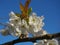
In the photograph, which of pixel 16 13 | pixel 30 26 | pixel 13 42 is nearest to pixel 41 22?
pixel 30 26

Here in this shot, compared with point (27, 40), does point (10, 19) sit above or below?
above

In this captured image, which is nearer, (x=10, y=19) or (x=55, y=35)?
(x=55, y=35)

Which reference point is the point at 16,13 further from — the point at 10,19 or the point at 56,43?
the point at 56,43

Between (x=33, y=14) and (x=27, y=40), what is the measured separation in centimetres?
25

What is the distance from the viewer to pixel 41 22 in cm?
102

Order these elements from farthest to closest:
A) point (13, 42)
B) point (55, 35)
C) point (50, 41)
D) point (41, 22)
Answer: point (41, 22) < point (50, 41) < point (13, 42) < point (55, 35)

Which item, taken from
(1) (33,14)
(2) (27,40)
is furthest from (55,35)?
(1) (33,14)

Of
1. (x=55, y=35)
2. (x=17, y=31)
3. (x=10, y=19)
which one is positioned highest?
(x=10, y=19)

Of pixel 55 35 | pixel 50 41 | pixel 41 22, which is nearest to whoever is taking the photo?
pixel 55 35

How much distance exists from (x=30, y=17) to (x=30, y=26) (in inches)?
2.5

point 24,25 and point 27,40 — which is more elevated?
point 24,25

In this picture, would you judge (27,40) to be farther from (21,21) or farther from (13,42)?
(21,21)

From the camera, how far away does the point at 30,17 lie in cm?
97

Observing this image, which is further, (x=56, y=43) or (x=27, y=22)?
(x=27, y=22)
